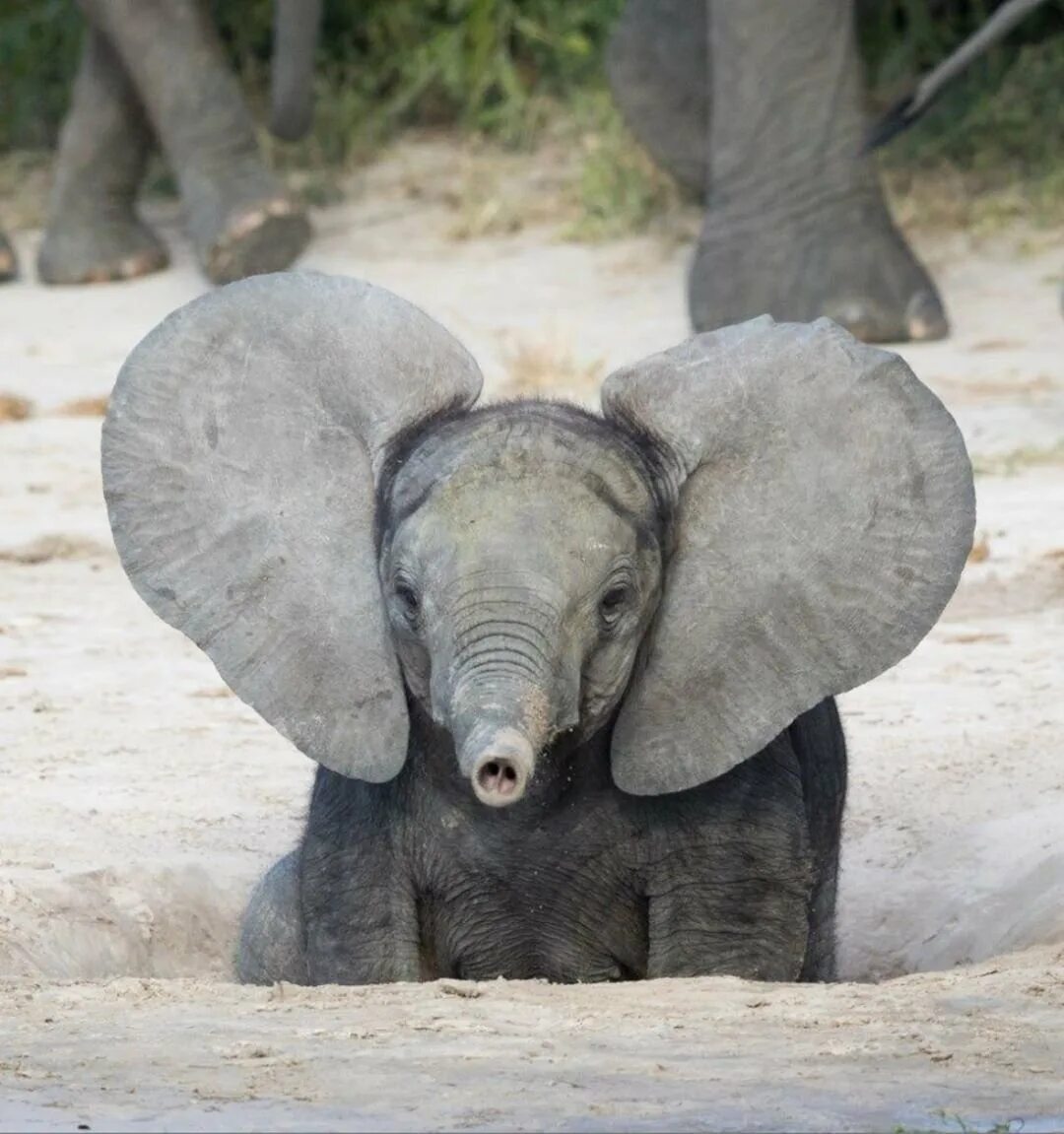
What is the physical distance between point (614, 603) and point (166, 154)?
6.34 m

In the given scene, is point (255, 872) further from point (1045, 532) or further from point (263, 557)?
point (1045, 532)

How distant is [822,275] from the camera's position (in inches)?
331

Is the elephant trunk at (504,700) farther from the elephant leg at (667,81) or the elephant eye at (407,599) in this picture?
the elephant leg at (667,81)

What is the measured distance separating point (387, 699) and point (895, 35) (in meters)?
6.46

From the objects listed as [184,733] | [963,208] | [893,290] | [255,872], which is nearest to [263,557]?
[255,872]

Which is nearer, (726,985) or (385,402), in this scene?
(726,985)

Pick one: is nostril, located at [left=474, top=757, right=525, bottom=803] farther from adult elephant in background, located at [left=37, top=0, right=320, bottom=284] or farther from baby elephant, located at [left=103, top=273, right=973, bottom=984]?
adult elephant in background, located at [left=37, top=0, right=320, bottom=284]

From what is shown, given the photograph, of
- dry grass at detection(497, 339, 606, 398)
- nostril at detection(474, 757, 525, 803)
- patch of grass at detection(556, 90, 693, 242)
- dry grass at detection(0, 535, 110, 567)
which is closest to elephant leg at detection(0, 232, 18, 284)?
patch of grass at detection(556, 90, 693, 242)

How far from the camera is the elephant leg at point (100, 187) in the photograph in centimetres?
959

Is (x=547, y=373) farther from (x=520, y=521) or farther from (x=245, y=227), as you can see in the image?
(x=520, y=521)

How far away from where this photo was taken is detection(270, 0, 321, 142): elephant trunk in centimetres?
891

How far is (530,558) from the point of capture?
11.9ft

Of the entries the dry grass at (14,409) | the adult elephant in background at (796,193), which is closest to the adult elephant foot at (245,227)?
the adult elephant in background at (796,193)

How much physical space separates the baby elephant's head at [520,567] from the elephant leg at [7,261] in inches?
233
